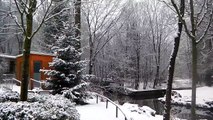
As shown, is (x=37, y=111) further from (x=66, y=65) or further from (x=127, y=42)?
(x=127, y=42)

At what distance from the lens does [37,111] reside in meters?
6.85

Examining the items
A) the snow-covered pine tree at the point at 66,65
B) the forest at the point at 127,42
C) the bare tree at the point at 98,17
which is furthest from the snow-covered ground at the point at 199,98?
the snow-covered pine tree at the point at 66,65

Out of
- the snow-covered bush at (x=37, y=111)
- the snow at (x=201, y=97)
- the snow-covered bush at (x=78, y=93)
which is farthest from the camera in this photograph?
the snow at (x=201, y=97)

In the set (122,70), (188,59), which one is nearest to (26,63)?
(122,70)

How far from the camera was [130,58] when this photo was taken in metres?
34.3

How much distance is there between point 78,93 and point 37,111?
16.8ft

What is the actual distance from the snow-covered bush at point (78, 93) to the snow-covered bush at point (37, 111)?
3.69 m

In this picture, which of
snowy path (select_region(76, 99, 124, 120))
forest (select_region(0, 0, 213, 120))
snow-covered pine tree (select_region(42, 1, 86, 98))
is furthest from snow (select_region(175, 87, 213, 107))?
snow-covered pine tree (select_region(42, 1, 86, 98))

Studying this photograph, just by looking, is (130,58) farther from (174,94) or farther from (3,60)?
(3,60)

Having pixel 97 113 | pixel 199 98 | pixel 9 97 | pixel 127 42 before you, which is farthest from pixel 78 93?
pixel 127 42

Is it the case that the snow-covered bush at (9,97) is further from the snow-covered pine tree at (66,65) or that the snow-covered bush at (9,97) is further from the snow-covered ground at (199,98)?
the snow-covered ground at (199,98)

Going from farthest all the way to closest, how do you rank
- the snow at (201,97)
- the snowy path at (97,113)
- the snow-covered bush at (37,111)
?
the snow at (201,97)
the snowy path at (97,113)
the snow-covered bush at (37,111)

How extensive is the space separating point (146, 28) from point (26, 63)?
29142 millimetres

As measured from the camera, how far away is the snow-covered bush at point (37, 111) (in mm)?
6617
